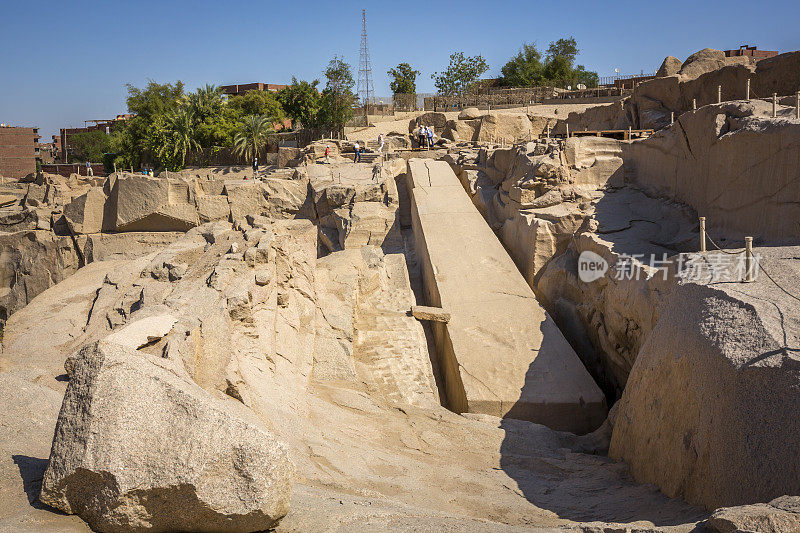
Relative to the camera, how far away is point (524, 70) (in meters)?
40.5

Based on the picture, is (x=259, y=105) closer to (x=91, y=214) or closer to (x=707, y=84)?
(x=91, y=214)

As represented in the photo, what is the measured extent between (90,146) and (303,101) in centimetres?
2417

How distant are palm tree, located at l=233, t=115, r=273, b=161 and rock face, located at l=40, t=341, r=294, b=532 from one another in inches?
903

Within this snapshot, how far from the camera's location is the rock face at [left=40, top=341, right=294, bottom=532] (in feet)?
7.38

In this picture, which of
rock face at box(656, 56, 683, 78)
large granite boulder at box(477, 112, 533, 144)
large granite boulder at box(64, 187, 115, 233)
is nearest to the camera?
large granite boulder at box(64, 187, 115, 233)

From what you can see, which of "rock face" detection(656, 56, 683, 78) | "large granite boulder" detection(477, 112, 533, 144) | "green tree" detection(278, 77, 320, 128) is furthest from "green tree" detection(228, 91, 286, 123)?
"rock face" detection(656, 56, 683, 78)

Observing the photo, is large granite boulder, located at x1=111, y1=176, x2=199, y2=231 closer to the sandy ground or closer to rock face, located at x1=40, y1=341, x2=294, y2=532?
rock face, located at x1=40, y1=341, x2=294, y2=532

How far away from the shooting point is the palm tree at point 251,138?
79.6 ft

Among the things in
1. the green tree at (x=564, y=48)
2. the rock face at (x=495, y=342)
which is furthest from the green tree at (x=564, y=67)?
the rock face at (x=495, y=342)

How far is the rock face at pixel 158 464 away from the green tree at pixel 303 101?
28.5 meters

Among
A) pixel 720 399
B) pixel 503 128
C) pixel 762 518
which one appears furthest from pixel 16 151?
pixel 762 518

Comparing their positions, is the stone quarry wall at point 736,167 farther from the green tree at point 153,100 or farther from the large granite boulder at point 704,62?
the green tree at point 153,100

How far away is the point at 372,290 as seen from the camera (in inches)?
381

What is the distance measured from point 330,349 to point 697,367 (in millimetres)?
4168
